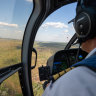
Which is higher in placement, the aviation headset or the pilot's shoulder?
the aviation headset

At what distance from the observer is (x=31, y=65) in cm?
271

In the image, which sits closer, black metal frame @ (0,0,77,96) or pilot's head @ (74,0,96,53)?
pilot's head @ (74,0,96,53)

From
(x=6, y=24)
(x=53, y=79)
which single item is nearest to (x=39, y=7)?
(x=6, y=24)

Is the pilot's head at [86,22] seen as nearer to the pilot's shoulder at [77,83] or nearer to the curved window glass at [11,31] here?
the pilot's shoulder at [77,83]

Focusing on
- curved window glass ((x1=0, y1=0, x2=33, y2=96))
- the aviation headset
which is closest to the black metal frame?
curved window glass ((x1=0, y1=0, x2=33, y2=96))

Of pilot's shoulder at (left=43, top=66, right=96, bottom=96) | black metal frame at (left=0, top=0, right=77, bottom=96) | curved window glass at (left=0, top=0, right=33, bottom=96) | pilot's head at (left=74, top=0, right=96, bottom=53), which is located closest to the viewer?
pilot's shoulder at (left=43, top=66, right=96, bottom=96)

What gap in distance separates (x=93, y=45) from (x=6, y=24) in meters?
1.38

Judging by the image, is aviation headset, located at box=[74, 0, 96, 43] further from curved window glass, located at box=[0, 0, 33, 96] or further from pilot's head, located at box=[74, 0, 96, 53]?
curved window glass, located at box=[0, 0, 33, 96]

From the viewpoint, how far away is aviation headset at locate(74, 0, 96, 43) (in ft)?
2.65

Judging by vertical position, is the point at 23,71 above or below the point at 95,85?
below

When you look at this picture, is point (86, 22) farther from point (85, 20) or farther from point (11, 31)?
point (11, 31)

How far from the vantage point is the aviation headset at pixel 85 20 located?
807 millimetres

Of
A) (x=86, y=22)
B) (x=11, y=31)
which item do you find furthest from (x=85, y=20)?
(x=11, y=31)

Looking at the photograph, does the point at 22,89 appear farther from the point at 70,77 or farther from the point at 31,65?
the point at 70,77
